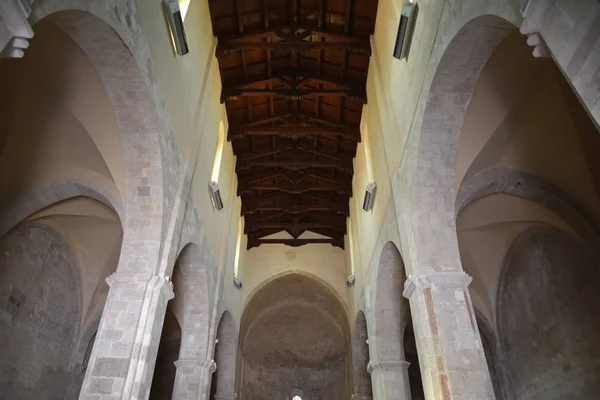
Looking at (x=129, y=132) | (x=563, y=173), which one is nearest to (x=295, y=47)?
(x=129, y=132)

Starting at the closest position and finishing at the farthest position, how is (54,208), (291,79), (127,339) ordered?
(127,339) → (54,208) → (291,79)

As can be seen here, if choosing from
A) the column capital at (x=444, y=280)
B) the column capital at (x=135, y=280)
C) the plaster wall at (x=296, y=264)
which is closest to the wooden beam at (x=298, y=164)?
the plaster wall at (x=296, y=264)

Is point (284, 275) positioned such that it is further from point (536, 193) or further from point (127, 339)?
point (127, 339)

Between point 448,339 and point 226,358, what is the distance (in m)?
10.4

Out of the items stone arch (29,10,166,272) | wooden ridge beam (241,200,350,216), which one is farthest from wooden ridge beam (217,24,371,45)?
wooden ridge beam (241,200,350,216)

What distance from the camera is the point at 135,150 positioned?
23.2ft

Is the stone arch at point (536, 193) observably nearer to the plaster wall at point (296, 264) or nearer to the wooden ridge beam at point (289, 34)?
the wooden ridge beam at point (289, 34)

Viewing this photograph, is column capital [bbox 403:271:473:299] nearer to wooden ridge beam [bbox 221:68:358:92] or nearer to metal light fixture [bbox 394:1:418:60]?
metal light fixture [bbox 394:1:418:60]

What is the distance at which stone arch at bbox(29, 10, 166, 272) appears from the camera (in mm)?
6179

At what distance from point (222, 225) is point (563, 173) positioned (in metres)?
8.69

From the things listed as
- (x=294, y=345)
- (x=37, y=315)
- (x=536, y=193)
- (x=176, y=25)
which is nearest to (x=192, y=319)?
(x=37, y=315)

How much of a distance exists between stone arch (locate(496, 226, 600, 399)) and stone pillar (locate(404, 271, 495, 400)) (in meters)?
4.44

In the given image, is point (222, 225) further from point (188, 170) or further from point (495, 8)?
point (495, 8)

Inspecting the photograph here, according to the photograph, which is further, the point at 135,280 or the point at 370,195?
the point at 370,195
